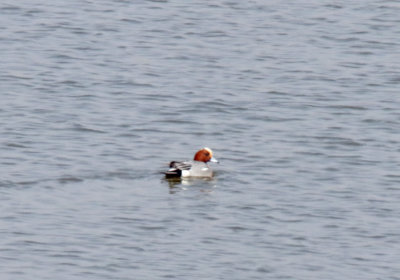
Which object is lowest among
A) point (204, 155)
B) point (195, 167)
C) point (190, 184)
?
point (190, 184)

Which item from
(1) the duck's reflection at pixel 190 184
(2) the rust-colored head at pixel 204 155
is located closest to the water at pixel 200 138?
(1) the duck's reflection at pixel 190 184

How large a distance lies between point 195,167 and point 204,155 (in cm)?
36

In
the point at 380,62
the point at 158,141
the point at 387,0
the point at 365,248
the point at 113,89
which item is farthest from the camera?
the point at 387,0

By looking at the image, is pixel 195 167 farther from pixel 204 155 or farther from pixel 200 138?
pixel 200 138

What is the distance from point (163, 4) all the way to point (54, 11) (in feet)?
10.1

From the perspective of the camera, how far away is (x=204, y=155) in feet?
63.9

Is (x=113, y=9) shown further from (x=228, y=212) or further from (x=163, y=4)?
(x=228, y=212)

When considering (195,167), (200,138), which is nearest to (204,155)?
(195,167)

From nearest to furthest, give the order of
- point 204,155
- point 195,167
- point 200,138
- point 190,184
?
point 190,184 < point 195,167 < point 204,155 < point 200,138

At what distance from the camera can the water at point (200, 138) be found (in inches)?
596

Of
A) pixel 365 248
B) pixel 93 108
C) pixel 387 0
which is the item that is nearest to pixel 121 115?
pixel 93 108

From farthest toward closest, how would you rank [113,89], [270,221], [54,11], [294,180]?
[54,11] → [113,89] → [294,180] → [270,221]

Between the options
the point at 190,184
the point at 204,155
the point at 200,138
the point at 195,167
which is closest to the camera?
the point at 190,184

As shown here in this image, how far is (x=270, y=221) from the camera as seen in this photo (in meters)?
16.6
